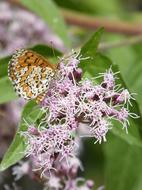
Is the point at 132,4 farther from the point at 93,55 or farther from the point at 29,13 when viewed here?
the point at 93,55

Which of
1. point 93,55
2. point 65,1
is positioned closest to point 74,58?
point 93,55

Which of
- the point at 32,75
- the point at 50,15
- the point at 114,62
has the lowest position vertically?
the point at 32,75

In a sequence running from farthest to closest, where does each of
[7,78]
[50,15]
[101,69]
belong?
[50,15]
[7,78]
[101,69]

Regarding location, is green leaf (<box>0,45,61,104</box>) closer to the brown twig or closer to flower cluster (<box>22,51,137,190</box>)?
flower cluster (<box>22,51,137,190</box>)

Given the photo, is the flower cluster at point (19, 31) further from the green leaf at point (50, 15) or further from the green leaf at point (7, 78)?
the green leaf at point (7, 78)

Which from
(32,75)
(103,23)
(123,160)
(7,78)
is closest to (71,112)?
(32,75)

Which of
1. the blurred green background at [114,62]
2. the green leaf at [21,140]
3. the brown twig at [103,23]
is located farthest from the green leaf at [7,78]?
the brown twig at [103,23]

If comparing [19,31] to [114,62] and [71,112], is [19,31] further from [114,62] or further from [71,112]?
[71,112]
